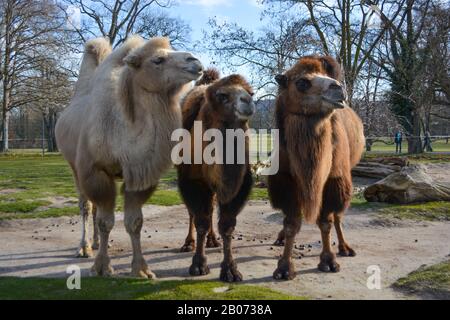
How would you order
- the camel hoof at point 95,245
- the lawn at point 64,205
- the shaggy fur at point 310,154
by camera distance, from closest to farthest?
the shaggy fur at point 310,154, the camel hoof at point 95,245, the lawn at point 64,205

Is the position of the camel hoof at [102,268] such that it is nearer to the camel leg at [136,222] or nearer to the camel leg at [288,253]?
the camel leg at [136,222]

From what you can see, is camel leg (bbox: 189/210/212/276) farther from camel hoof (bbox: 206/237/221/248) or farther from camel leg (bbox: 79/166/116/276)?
camel hoof (bbox: 206/237/221/248)

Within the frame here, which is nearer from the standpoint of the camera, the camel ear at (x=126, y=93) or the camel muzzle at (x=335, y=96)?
the camel muzzle at (x=335, y=96)

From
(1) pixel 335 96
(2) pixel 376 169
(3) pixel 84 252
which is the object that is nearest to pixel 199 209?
(1) pixel 335 96

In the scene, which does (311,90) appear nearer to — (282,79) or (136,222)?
(282,79)

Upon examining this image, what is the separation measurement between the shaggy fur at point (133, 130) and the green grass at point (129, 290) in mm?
556

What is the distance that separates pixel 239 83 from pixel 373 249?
3.66 metres

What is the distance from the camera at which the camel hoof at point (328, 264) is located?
639cm

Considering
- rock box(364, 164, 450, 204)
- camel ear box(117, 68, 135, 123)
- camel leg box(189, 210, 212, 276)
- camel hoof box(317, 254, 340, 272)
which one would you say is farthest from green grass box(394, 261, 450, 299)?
rock box(364, 164, 450, 204)

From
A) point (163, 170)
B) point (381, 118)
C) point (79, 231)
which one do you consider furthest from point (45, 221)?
point (381, 118)

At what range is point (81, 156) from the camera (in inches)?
237

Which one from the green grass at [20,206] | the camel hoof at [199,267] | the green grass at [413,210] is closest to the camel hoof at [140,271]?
the camel hoof at [199,267]

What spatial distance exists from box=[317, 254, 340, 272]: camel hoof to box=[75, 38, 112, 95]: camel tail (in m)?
4.57

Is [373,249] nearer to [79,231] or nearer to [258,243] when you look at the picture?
[258,243]
